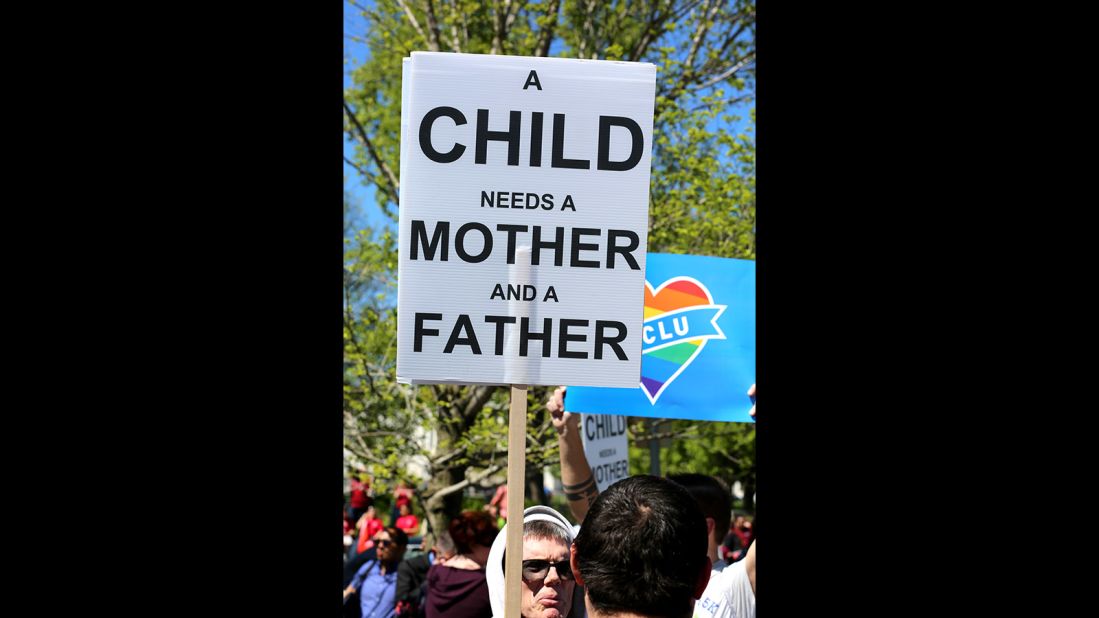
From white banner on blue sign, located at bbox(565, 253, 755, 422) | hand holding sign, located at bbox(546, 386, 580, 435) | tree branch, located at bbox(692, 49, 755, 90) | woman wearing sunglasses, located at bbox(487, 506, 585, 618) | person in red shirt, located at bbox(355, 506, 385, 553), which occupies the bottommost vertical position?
person in red shirt, located at bbox(355, 506, 385, 553)

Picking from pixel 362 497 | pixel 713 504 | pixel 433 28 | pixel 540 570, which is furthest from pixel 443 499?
pixel 540 570

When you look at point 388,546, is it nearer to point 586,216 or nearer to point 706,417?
point 706,417

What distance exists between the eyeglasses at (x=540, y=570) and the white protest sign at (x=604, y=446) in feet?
9.98

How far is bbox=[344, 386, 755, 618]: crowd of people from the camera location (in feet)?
8.80

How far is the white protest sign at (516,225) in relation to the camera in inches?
139

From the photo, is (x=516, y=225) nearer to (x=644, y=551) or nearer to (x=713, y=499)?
(x=644, y=551)

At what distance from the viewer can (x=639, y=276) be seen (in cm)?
360

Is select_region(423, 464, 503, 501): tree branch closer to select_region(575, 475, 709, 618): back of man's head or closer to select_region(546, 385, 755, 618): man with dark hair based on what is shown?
select_region(546, 385, 755, 618): man with dark hair

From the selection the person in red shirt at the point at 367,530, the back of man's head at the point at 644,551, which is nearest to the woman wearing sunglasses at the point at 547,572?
the back of man's head at the point at 644,551

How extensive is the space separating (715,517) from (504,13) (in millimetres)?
10586

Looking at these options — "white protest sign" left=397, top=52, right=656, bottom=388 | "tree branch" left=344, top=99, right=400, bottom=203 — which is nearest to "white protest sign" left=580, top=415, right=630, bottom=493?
"white protest sign" left=397, top=52, right=656, bottom=388

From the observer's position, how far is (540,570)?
147 inches

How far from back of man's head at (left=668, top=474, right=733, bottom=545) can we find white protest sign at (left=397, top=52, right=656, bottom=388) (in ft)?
4.73
